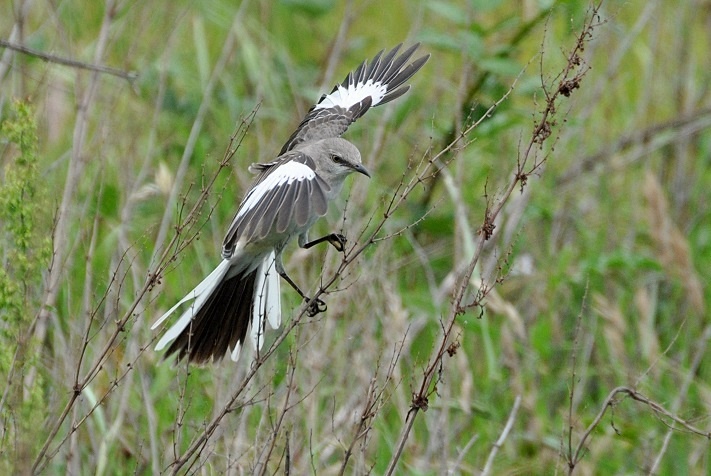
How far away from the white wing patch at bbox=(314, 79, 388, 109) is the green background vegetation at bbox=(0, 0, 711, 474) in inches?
12.3

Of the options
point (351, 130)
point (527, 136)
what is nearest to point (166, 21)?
point (351, 130)

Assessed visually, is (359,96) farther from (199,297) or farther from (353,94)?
(199,297)

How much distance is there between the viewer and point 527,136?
21.3 feet

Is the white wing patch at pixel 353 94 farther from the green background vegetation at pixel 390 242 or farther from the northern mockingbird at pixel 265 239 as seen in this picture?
the green background vegetation at pixel 390 242

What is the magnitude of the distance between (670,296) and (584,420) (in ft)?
6.00

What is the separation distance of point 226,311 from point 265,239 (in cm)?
38

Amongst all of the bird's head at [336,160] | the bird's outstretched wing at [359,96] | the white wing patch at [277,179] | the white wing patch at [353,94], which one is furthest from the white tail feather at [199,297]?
the white wing patch at [353,94]

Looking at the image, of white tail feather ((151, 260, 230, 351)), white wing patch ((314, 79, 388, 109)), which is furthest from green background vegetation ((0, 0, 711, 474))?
white wing patch ((314, 79, 388, 109))

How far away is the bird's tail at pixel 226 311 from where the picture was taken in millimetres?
3992

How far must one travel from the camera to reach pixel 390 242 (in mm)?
5074

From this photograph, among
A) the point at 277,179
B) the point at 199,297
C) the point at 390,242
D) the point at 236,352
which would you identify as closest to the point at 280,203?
the point at 277,179

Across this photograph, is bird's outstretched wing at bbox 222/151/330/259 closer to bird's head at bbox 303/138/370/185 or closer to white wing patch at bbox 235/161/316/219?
white wing patch at bbox 235/161/316/219

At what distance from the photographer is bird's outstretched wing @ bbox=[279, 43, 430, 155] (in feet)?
15.4

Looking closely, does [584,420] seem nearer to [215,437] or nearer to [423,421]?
[423,421]
